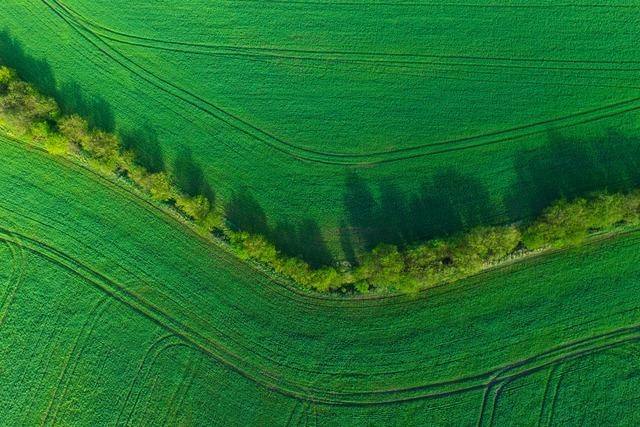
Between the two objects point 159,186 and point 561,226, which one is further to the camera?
point 159,186

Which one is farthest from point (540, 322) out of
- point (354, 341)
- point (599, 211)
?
point (354, 341)

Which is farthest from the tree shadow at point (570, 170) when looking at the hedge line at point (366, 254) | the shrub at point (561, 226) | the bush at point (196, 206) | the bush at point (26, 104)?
the bush at point (26, 104)

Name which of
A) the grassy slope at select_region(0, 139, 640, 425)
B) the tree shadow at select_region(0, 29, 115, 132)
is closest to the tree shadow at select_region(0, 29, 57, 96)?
the tree shadow at select_region(0, 29, 115, 132)

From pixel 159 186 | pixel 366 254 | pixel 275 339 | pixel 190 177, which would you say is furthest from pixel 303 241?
pixel 159 186

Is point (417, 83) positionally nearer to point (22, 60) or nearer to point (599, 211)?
point (599, 211)

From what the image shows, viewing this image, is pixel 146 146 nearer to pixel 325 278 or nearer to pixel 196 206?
pixel 196 206
